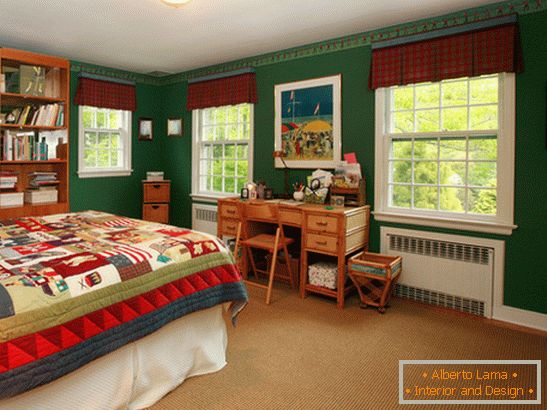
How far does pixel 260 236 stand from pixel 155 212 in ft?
6.79

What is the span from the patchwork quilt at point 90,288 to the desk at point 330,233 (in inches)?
51.5

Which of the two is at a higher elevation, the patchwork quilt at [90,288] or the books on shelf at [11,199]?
the books on shelf at [11,199]

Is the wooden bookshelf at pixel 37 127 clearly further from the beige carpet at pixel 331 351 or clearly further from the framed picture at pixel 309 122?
the beige carpet at pixel 331 351

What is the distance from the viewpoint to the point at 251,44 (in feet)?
14.6

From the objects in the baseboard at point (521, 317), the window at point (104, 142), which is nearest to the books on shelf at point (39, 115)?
the window at point (104, 142)

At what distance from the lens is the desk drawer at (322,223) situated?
366 cm

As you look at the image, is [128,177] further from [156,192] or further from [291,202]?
[291,202]

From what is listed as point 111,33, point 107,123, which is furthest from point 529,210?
point 107,123

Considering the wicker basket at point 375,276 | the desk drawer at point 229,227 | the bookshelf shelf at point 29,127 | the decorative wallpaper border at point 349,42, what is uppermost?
the decorative wallpaper border at point 349,42

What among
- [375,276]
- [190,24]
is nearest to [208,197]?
[190,24]

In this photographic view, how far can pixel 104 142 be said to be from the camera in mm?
5523

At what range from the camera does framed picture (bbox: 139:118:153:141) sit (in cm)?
582

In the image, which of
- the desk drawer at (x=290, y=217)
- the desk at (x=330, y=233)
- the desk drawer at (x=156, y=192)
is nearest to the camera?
the desk at (x=330, y=233)

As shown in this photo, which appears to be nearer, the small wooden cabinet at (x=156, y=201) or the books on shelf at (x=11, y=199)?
the books on shelf at (x=11, y=199)
